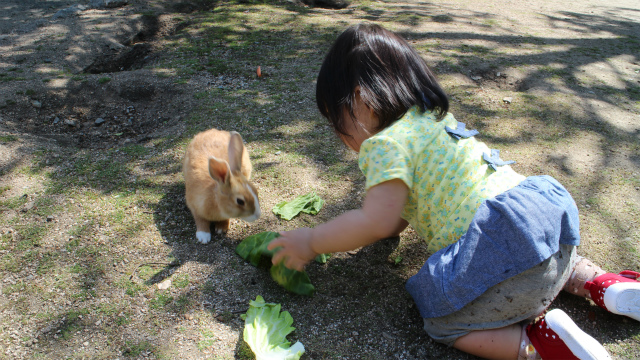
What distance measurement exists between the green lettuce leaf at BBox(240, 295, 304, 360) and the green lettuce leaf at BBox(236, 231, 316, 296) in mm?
163

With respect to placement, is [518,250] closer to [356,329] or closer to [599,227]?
[356,329]

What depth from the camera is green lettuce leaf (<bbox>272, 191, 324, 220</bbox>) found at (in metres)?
3.05

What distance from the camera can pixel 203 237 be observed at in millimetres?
2885

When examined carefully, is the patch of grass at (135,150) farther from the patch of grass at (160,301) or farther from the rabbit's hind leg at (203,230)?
the patch of grass at (160,301)

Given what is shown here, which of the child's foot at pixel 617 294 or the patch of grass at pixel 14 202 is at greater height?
the child's foot at pixel 617 294

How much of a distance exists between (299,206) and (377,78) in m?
1.30

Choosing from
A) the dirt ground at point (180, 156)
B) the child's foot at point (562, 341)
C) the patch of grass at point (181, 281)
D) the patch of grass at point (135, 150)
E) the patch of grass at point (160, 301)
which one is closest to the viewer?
the child's foot at point (562, 341)

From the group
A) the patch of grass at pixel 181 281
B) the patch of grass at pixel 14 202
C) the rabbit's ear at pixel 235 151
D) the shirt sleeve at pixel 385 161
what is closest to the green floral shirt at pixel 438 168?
the shirt sleeve at pixel 385 161

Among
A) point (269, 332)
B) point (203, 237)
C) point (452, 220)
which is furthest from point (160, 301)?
point (452, 220)

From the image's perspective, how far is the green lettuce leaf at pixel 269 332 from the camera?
2078mm

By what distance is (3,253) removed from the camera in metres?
2.65

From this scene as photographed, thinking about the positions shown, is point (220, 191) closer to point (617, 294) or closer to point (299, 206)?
point (299, 206)

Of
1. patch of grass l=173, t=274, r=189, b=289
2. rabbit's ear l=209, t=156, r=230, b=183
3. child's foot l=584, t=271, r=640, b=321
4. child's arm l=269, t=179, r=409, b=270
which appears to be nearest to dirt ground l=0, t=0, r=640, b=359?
patch of grass l=173, t=274, r=189, b=289

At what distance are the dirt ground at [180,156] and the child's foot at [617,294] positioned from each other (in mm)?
131
